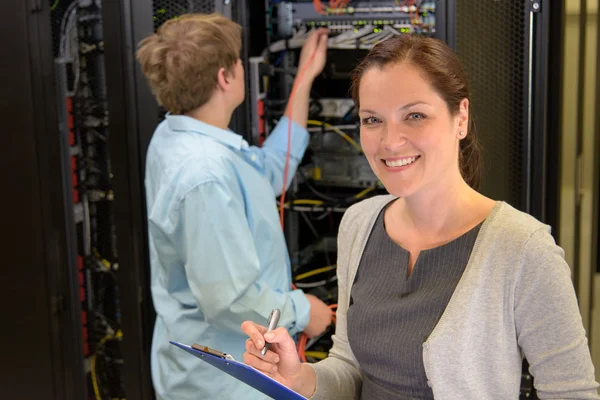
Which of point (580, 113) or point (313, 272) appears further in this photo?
point (313, 272)

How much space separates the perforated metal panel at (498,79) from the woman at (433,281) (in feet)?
1.29

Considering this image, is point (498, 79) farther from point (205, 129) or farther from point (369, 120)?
point (205, 129)

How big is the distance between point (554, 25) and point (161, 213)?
3.54ft

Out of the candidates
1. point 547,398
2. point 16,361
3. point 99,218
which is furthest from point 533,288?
point 16,361

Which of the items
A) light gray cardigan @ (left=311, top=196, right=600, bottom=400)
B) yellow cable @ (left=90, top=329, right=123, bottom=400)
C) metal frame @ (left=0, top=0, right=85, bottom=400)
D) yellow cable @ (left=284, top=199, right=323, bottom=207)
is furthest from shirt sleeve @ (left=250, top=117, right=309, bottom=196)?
light gray cardigan @ (left=311, top=196, right=600, bottom=400)

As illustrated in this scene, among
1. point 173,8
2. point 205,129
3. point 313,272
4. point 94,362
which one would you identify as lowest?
point 94,362

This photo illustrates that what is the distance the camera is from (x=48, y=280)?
2527 mm

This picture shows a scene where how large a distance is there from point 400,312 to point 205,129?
91 centimetres

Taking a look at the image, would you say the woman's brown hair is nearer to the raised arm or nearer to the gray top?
the gray top

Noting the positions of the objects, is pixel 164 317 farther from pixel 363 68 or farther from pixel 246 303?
pixel 363 68

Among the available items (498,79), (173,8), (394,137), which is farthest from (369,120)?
(173,8)

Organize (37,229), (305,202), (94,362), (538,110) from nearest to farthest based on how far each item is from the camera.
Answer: (538,110) < (305,202) < (37,229) < (94,362)

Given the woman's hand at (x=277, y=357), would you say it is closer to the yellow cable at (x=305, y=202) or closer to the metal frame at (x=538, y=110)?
the metal frame at (x=538, y=110)

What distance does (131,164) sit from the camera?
2301mm
